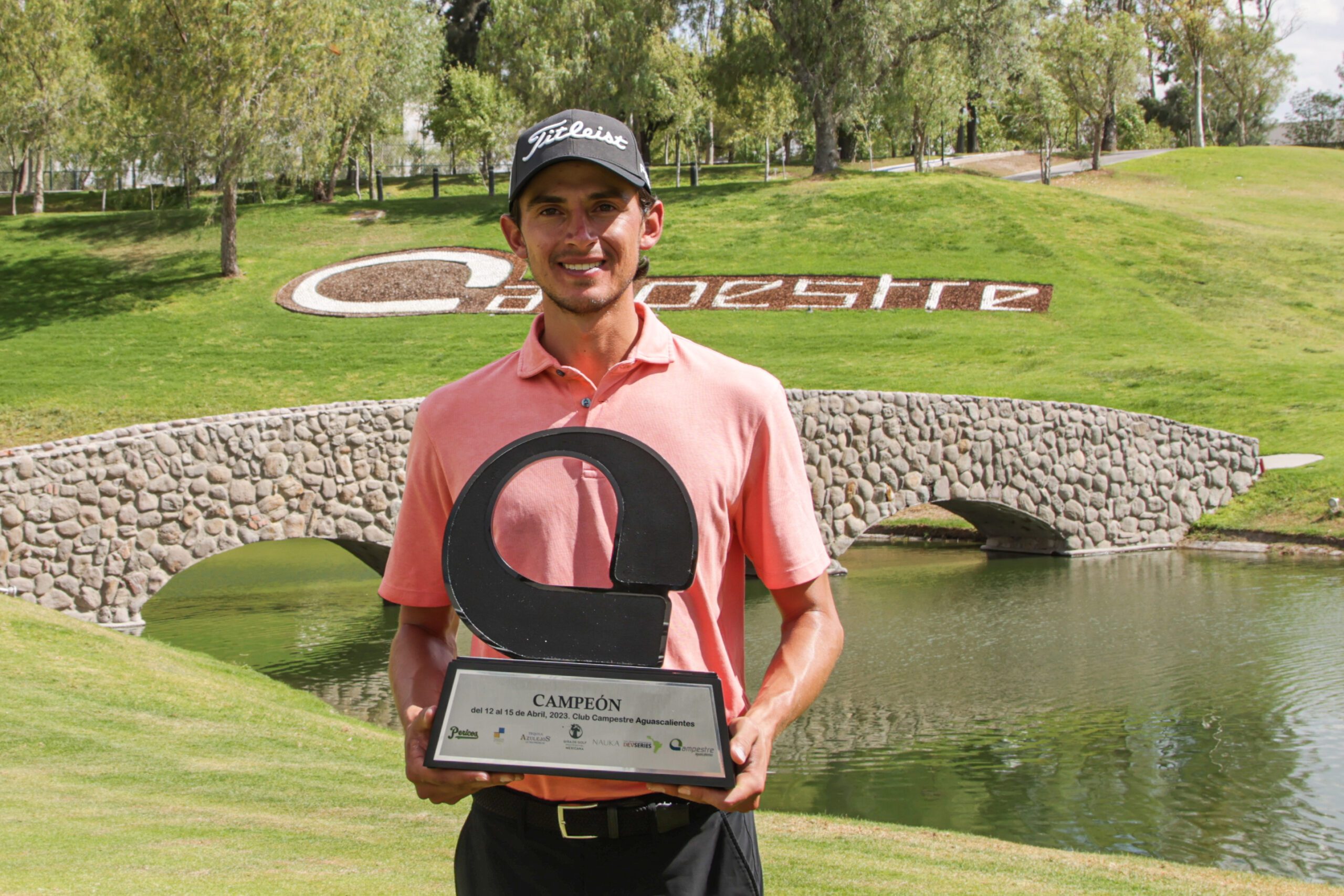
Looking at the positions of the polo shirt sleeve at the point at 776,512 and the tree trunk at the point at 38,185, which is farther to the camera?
the tree trunk at the point at 38,185

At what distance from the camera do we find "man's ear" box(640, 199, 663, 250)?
212cm

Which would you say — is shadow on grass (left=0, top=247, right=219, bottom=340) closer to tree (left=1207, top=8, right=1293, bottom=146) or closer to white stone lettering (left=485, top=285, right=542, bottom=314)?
white stone lettering (left=485, top=285, right=542, bottom=314)

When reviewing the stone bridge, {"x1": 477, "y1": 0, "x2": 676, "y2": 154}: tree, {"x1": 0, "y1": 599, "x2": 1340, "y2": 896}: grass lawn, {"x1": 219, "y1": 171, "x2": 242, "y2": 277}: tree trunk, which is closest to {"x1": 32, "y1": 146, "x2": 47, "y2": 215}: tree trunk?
{"x1": 219, "y1": 171, "x2": 242, "y2": 277}: tree trunk

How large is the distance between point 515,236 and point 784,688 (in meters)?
0.89

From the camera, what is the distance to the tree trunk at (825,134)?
31188mm

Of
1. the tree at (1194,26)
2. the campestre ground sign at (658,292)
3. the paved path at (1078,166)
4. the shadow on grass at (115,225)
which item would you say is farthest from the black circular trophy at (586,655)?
the tree at (1194,26)

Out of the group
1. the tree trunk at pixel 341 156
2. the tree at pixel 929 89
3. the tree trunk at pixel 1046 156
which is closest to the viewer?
the tree trunk at pixel 341 156

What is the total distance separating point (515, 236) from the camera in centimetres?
216

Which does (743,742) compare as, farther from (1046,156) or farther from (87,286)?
(1046,156)

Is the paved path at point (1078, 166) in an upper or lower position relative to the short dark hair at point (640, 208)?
upper

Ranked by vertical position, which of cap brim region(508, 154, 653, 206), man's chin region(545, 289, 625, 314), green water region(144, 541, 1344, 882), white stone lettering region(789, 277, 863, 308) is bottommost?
green water region(144, 541, 1344, 882)

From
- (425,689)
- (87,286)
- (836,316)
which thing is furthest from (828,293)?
(425,689)

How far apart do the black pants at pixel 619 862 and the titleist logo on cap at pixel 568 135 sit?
3.33ft

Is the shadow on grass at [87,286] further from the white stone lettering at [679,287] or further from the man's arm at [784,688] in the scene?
the man's arm at [784,688]
